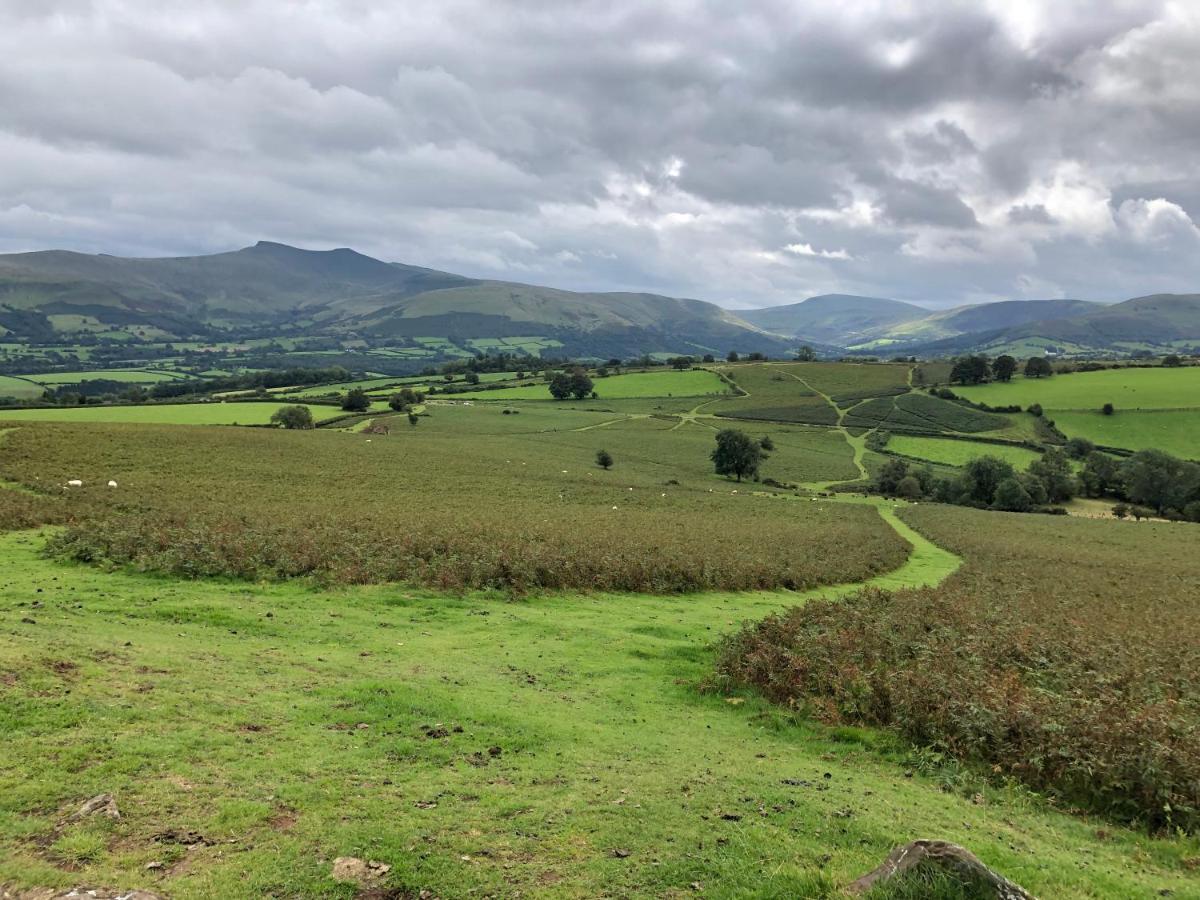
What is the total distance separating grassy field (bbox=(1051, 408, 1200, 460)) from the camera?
106912mm

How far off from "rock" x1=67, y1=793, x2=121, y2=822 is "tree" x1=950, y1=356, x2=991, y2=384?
181093 millimetres

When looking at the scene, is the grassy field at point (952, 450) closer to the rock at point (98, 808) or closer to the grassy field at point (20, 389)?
the rock at point (98, 808)

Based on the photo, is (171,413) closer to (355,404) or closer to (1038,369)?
(355,404)

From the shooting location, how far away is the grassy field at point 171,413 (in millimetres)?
79125

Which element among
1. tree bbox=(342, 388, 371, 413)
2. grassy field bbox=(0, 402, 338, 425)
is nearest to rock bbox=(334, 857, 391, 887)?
grassy field bbox=(0, 402, 338, 425)

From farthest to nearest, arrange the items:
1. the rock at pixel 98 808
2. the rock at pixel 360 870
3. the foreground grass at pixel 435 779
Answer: the rock at pixel 98 808 → the foreground grass at pixel 435 779 → the rock at pixel 360 870

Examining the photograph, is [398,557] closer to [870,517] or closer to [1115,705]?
[1115,705]

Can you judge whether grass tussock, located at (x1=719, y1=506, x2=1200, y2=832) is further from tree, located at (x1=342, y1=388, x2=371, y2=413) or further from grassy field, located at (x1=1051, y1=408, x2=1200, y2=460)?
grassy field, located at (x1=1051, y1=408, x2=1200, y2=460)

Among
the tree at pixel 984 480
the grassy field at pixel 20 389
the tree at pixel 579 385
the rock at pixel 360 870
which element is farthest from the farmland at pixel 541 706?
the grassy field at pixel 20 389

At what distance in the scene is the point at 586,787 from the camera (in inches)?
377

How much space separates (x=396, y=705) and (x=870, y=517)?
5095 cm

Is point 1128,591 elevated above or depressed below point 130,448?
below

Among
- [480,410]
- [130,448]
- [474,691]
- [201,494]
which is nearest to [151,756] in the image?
[474,691]

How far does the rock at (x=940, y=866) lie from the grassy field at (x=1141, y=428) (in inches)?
4983
